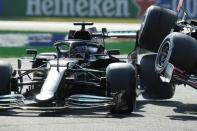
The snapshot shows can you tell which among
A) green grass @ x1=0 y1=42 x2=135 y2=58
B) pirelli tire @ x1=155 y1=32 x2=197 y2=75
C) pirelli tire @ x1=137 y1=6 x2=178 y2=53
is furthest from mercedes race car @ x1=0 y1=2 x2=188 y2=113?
green grass @ x1=0 y1=42 x2=135 y2=58

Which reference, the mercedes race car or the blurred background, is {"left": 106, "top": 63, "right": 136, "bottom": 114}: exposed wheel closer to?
the mercedes race car

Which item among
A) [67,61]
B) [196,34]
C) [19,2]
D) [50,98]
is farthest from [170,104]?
[19,2]

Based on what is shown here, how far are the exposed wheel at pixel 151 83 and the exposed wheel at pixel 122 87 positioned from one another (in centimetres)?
202

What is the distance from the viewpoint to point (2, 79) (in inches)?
396

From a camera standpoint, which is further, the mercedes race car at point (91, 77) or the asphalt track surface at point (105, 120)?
the mercedes race car at point (91, 77)

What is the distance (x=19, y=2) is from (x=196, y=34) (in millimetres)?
24014

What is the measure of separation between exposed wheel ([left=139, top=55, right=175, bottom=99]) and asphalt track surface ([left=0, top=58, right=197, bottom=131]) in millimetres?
959

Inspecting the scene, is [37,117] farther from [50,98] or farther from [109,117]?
[109,117]

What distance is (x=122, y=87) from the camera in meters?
9.54

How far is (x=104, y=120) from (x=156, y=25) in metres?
3.73

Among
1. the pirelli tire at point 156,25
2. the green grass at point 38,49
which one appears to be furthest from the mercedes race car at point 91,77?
the green grass at point 38,49

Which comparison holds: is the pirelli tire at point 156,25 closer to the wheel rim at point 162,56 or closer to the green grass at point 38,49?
the wheel rim at point 162,56

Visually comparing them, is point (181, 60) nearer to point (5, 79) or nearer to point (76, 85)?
point (76, 85)

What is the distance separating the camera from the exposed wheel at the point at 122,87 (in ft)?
30.9
